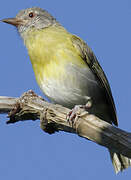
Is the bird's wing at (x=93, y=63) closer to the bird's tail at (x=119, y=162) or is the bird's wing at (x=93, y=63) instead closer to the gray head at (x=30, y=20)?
the bird's tail at (x=119, y=162)

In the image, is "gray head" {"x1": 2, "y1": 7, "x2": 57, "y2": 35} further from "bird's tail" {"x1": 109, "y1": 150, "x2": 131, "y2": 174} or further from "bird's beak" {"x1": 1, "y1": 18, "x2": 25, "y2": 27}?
"bird's tail" {"x1": 109, "y1": 150, "x2": 131, "y2": 174}

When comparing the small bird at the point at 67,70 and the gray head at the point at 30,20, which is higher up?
the gray head at the point at 30,20

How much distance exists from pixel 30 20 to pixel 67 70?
169 centimetres

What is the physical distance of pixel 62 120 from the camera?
541cm

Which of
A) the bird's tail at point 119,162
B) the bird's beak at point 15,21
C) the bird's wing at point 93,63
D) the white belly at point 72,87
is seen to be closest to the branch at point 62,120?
the white belly at point 72,87

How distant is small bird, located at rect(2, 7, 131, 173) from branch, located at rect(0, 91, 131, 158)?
1.43ft

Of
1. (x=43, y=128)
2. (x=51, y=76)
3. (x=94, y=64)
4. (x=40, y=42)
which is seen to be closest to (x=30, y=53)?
(x=40, y=42)

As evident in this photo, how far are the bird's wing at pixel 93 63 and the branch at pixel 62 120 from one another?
1.15 m

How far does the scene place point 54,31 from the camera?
22.6 feet

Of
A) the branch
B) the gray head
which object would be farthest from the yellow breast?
the branch

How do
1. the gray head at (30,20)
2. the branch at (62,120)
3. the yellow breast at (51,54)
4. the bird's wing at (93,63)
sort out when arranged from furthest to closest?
the gray head at (30,20) < the bird's wing at (93,63) < the yellow breast at (51,54) < the branch at (62,120)

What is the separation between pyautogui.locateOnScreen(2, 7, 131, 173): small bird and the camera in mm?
6152

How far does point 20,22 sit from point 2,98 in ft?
6.76

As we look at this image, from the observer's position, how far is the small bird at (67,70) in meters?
6.15
